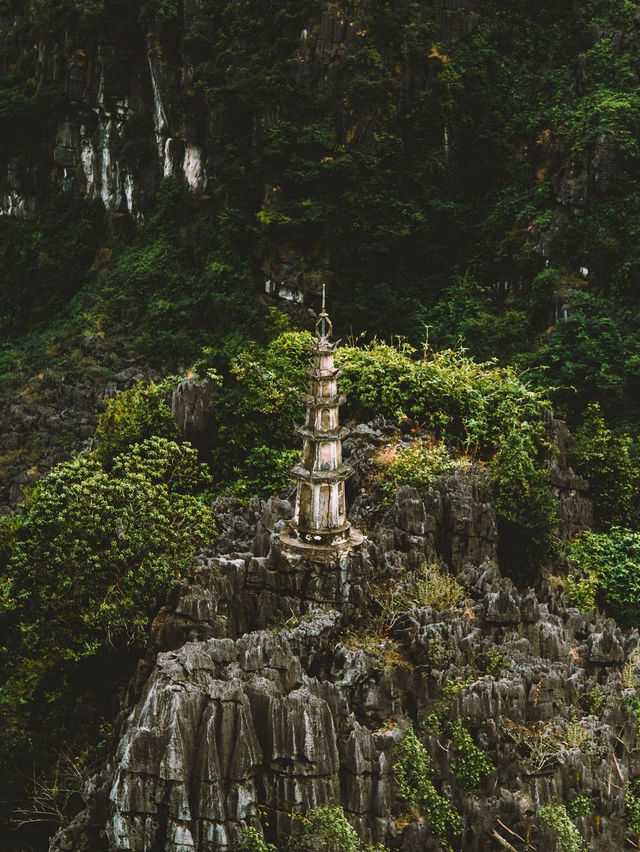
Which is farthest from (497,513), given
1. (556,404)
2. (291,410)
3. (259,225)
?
(259,225)

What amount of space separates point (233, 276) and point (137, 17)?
17638mm

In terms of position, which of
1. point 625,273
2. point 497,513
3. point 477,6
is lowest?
point 497,513

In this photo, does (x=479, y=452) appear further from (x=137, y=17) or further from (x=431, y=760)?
(x=137, y=17)

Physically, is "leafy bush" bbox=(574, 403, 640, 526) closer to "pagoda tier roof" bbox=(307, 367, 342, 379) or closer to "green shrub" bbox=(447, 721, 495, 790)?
"pagoda tier roof" bbox=(307, 367, 342, 379)

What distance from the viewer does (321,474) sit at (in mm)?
15328

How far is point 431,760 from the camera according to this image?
1302 cm

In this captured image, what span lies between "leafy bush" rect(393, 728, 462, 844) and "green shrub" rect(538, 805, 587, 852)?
46.2 inches

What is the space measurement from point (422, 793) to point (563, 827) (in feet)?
6.25

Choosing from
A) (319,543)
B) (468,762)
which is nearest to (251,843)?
(468,762)

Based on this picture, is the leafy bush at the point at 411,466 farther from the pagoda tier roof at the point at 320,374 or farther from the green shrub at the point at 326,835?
the green shrub at the point at 326,835

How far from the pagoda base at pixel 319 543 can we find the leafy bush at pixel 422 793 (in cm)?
365

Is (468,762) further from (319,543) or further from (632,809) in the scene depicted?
(319,543)

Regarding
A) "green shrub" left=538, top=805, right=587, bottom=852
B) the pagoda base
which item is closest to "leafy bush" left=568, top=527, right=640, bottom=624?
the pagoda base

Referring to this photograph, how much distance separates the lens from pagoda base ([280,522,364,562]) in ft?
51.1
